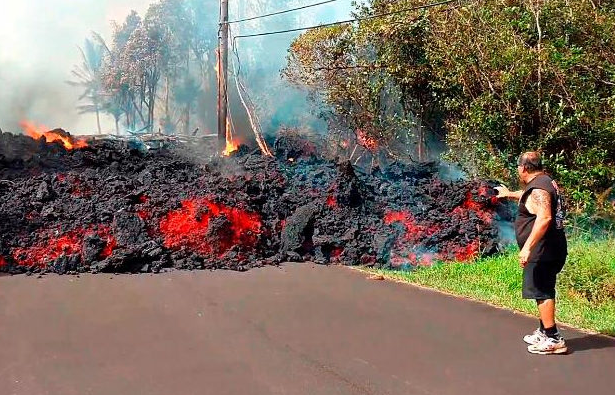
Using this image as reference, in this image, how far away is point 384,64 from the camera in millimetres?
17000

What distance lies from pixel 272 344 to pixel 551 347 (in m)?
2.39

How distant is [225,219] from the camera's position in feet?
33.5

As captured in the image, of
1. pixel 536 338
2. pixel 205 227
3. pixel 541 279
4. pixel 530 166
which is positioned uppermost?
pixel 530 166

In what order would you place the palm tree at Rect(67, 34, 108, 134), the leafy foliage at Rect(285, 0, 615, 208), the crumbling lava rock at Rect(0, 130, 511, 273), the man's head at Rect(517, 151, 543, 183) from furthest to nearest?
the palm tree at Rect(67, 34, 108, 134)
the leafy foliage at Rect(285, 0, 615, 208)
the crumbling lava rock at Rect(0, 130, 511, 273)
the man's head at Rect(517, 151, 543, 183)

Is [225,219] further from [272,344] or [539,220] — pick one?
[539,220]

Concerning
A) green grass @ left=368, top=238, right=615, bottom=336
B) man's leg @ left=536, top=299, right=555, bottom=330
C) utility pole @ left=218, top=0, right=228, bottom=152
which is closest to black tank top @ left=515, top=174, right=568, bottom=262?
man's leg @ left=536, top=299, right=555, bottom=330

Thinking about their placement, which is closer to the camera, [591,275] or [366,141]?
[591,275]

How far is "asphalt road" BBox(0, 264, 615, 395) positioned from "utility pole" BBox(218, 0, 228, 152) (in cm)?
1025

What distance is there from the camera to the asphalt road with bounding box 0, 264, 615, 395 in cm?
460

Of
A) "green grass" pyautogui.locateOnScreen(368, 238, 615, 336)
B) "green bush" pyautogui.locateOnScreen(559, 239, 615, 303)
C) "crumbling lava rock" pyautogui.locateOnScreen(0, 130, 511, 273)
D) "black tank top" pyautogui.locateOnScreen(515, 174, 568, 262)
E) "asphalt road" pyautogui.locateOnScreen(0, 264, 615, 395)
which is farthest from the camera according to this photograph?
"crumbling lava rock" pyautogui.locateOnScreen(0, 130, 511, 273)

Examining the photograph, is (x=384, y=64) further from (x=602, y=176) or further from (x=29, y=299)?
(x=29, y=299)

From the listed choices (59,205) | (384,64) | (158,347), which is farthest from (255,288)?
(384,64)

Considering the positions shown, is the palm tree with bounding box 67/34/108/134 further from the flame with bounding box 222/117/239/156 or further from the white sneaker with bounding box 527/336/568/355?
the white sneaker with bounding box 527/336/568/355

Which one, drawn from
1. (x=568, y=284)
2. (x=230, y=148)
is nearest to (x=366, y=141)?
(x=230, y=148)
